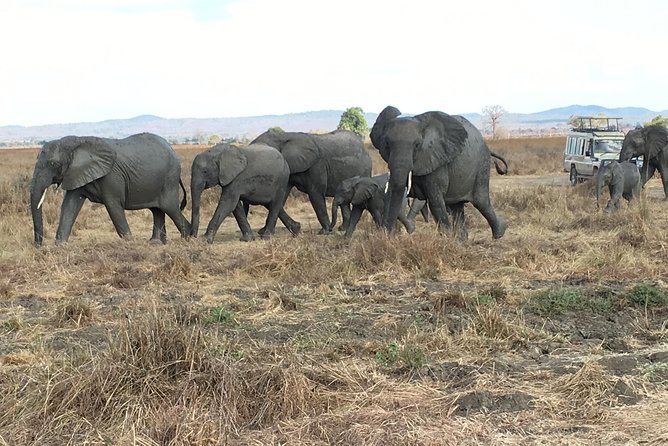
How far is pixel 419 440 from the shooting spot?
4.26 meters

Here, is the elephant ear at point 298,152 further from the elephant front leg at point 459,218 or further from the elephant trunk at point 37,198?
the elephant trunk at point 37,198

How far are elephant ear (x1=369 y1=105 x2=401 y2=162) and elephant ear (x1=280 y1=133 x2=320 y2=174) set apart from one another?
277 centimetres

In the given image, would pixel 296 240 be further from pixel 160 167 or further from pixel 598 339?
pixel 598 339

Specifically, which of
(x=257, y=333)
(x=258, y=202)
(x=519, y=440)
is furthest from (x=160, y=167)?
(x=519, y=440)

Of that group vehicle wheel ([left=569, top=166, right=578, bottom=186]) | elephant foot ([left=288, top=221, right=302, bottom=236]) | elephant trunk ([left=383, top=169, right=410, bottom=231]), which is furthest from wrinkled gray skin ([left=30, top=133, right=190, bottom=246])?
vehicle wheel ([left=569, top=166, right=578, bottom=186])

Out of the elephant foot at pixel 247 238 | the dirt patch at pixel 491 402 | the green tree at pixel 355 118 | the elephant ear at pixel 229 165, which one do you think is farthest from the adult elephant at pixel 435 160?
the green tree at pixel 355 118

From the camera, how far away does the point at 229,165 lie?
515 inches

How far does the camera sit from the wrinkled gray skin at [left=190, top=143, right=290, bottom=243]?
13.1 meters

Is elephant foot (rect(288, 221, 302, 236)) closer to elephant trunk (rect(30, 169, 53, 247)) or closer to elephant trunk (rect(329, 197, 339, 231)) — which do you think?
elephant trunk (rect(329, 197, 339, 231))

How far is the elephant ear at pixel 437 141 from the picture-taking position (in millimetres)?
11164

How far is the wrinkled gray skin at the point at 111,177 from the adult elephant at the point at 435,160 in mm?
3590

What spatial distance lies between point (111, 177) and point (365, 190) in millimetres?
3905

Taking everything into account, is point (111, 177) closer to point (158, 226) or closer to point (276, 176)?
point (158, 226)

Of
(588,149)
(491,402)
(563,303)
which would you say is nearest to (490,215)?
(563,303)
